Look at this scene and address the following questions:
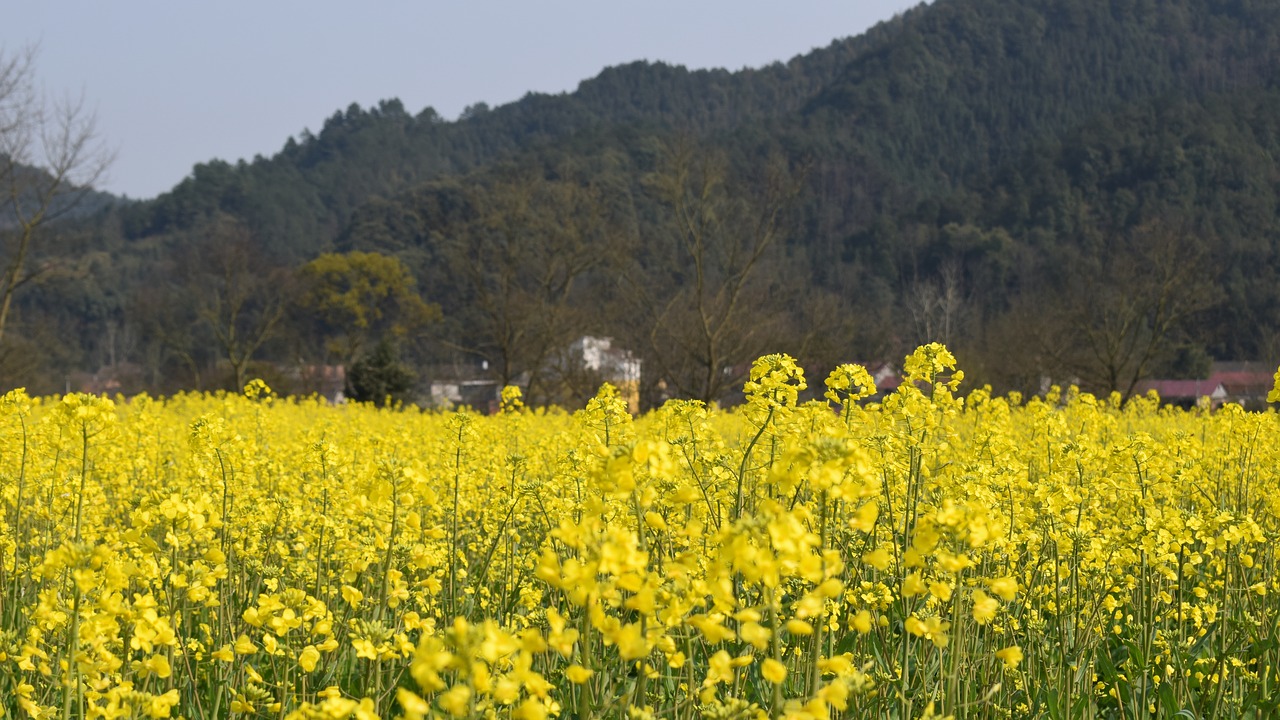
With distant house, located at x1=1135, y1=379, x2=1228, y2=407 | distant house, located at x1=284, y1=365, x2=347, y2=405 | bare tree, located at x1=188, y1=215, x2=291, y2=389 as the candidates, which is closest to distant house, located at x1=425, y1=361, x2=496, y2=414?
distant house, located at x1=284, y1=365, x2=347, y2=405

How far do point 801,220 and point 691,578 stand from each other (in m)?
63.4

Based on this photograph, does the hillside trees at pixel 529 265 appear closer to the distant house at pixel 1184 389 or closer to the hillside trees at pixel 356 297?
the hillside trees at pixel 356 297

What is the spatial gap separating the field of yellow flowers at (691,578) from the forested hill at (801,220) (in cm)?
1643

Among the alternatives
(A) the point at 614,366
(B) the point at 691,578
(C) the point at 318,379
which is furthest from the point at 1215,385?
(B) the point at 691,578

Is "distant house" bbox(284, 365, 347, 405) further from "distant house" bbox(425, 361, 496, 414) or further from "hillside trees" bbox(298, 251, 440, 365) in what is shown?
"hillside trees" bbox(298, 251, 440, 365)

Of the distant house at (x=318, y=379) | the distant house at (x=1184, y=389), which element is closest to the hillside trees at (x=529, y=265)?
the distant house at (x=318, y=379)

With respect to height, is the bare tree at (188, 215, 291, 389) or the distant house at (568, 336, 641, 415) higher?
the bare tree at (188, 215, 291, 389)

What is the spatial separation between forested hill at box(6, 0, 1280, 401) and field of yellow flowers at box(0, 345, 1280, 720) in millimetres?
16431

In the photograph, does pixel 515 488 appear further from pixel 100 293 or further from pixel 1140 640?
pixel 100 293

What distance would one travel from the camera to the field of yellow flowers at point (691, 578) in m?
2.42

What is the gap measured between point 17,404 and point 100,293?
73738 mm

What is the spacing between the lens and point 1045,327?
33438 mm

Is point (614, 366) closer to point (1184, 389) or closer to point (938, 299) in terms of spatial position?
point (938, 299)

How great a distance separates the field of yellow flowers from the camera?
2.42 metres
